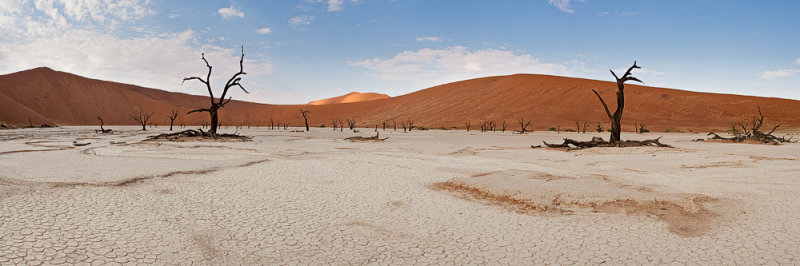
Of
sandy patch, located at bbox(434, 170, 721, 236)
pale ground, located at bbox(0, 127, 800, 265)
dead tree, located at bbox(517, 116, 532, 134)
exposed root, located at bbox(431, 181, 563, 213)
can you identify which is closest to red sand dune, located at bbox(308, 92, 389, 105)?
dead tree, located at bbox(517, 116, 532, 134)

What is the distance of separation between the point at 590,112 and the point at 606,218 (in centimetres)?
4888

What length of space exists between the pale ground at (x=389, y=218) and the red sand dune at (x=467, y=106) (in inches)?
1587

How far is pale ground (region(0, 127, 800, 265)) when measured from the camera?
3182mm

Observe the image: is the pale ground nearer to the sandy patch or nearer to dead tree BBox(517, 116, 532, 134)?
the sandy patch

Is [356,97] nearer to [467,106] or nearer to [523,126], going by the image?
[467,106]

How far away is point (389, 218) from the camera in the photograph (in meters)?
4.29

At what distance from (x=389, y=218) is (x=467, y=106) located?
58797 mm

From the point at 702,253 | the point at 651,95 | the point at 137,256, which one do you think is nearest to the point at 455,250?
the point at 702,253

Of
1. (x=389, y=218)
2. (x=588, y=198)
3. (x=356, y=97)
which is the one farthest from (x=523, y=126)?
(x=356, y=97)

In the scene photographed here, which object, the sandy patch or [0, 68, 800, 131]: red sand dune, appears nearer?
the sandy patch

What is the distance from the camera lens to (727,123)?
4144 cm

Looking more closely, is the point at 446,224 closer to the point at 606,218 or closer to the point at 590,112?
the point at 606,218

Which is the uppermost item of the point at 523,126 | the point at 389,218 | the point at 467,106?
the point at 467,106

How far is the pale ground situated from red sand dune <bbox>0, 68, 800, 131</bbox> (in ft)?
132
